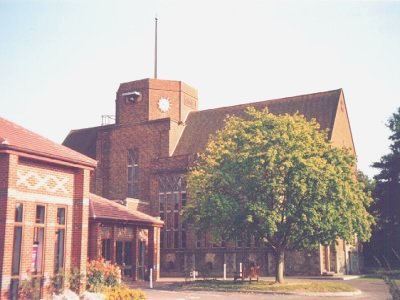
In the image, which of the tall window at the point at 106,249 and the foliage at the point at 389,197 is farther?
the foliage at the point at 389,197

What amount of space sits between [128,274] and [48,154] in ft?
58.6

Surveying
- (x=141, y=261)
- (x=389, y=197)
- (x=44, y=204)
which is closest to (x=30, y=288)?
(x=44, y=204)

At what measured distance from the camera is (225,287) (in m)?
26.5

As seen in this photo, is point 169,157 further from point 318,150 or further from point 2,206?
point 2,206

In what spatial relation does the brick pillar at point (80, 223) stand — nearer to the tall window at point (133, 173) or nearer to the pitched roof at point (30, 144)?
the pitched roof at point (30, 144)

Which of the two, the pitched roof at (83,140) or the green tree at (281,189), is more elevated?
the pitched roof at (83,140)

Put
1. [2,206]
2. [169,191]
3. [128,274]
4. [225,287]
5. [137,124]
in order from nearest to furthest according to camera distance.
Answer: [2,206] < [225,287] < [128,274] < [169,191] < [137,124]

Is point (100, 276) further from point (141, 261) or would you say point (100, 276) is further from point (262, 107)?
point (262, 107)

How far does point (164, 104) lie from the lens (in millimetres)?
50875

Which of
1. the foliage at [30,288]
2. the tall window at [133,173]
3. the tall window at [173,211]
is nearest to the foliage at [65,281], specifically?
the foliage at [30,288]

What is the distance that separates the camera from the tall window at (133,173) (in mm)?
49125

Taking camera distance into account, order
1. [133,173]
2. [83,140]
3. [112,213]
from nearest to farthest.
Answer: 1. [112,213]
2. [133,173]
3. [83,140]

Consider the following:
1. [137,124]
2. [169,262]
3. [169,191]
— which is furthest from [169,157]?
[169,262]

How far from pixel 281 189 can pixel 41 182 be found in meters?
13.9
